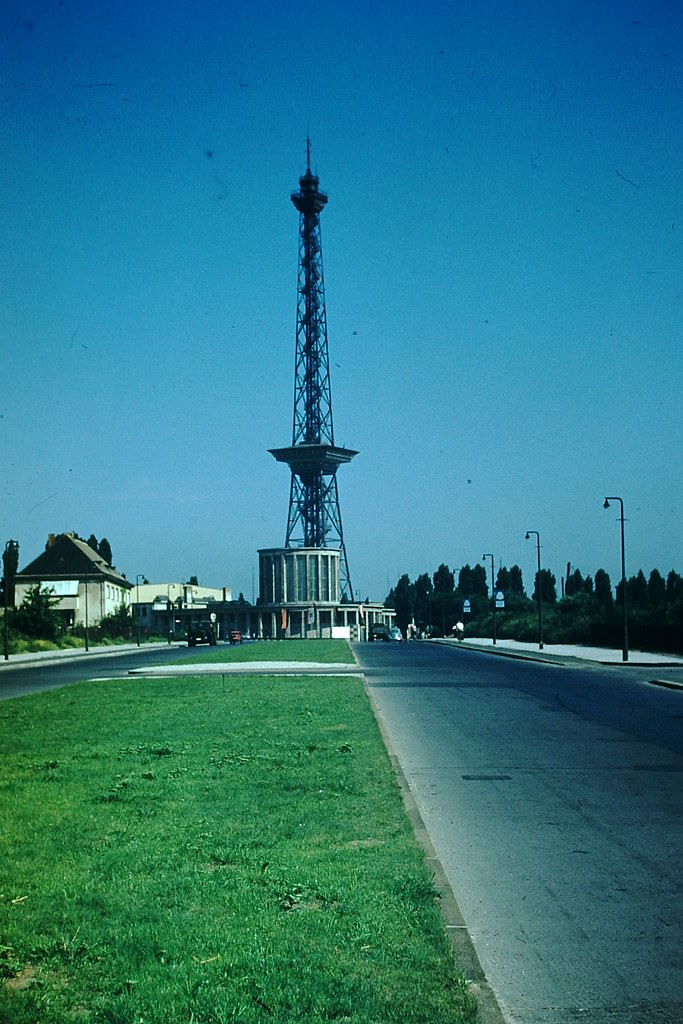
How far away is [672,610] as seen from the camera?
5203cm

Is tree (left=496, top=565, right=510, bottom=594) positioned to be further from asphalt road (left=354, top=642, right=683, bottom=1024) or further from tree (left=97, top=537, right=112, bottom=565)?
asphalt road (left=354, top=642, right=683, bottom=1024)

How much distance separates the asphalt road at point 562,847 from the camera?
571 cm

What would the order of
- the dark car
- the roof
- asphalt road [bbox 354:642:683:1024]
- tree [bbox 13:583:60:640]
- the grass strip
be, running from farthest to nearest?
the roof < the dark car < tree [bbox 13:583:60:640] < the grass strip < asphalt road [bbox 354:642:683:1024]

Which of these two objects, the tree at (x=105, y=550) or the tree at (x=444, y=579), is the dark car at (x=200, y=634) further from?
the tree at (x=444, y=579)

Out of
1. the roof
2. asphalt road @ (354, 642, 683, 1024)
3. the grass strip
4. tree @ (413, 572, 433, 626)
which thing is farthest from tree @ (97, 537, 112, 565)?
asphalt road @ (354, 642, 683, 1024)

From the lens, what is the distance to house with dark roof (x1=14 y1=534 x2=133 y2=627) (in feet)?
385

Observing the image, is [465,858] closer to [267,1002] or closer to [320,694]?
[267,1002]

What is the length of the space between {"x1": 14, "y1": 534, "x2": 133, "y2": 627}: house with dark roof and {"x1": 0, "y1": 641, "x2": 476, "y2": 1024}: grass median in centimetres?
10447

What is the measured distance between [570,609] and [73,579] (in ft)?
177

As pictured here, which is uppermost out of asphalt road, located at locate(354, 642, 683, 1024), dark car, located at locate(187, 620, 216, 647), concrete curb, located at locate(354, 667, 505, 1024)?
concrete curb, located at locate(354, 667, 505, 1024)

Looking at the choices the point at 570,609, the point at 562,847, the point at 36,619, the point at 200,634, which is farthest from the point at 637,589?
the point at 562,847

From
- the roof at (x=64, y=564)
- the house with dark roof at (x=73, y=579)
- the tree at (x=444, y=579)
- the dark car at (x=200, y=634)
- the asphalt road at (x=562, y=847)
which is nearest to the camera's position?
the asphalt road at (x=562, y=847)

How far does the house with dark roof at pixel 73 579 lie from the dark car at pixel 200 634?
21.2 metres

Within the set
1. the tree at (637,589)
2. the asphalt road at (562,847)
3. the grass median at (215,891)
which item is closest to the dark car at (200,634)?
the tree at (637,589)
